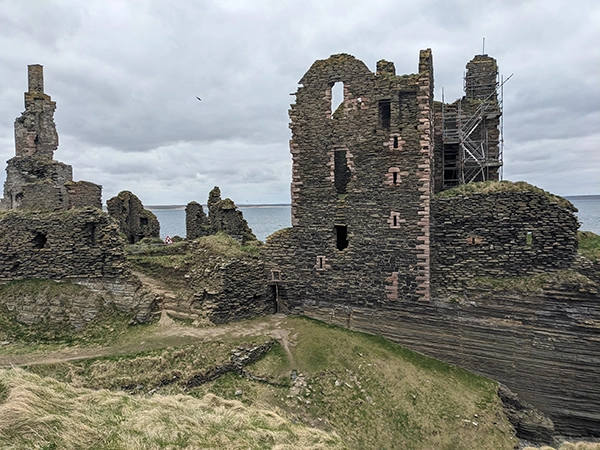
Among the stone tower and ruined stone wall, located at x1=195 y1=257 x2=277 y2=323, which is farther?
the stone tower

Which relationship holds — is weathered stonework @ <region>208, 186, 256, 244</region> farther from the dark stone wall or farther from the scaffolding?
the scaffolding

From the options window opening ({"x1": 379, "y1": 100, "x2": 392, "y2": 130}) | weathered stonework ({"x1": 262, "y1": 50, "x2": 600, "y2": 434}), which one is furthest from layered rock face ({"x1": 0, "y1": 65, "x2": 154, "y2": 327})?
window opening ({"x1": 379, "y1": 100, "x2": 392, "y2": 130})

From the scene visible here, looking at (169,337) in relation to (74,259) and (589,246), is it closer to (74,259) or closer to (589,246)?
(74,259)

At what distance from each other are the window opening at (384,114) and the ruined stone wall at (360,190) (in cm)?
5

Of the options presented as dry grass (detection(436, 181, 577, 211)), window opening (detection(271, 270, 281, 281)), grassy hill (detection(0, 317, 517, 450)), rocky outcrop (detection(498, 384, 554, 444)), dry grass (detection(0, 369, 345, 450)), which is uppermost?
dry grass (detection(436, 181, 577, 211))

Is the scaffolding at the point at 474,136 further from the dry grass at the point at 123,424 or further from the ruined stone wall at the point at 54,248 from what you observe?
the ruined stone wall at the point at 54,248

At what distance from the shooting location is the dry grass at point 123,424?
6.34 metres

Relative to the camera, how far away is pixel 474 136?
84.7ft

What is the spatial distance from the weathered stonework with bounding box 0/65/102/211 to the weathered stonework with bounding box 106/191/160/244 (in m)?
9.26

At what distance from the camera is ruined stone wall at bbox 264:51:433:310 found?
18.2 metres

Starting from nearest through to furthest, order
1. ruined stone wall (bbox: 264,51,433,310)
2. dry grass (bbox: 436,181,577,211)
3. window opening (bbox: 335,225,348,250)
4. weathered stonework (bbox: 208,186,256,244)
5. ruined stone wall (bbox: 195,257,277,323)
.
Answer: dry grass (bbox: 436,181,577,211) < ruined stone wall (bbox: 264,51,433,310) < ruined stone wall (bbox: 195,257,277,323) < window opening (bbox: 335,225,348,250) < weathered stonework (bbox: 208,186,256,244)

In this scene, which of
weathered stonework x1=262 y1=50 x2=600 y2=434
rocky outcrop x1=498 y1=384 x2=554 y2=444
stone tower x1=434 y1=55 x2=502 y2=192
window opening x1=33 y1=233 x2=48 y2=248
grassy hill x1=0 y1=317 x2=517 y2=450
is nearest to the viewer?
grassy hill x1=0 y1=317 x2=517 y2=450

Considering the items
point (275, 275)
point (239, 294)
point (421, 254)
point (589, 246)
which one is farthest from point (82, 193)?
point (589, 246)

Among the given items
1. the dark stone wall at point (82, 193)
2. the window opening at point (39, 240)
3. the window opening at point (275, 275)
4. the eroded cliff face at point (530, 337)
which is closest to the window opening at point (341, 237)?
the window opening at point (275, 275)
